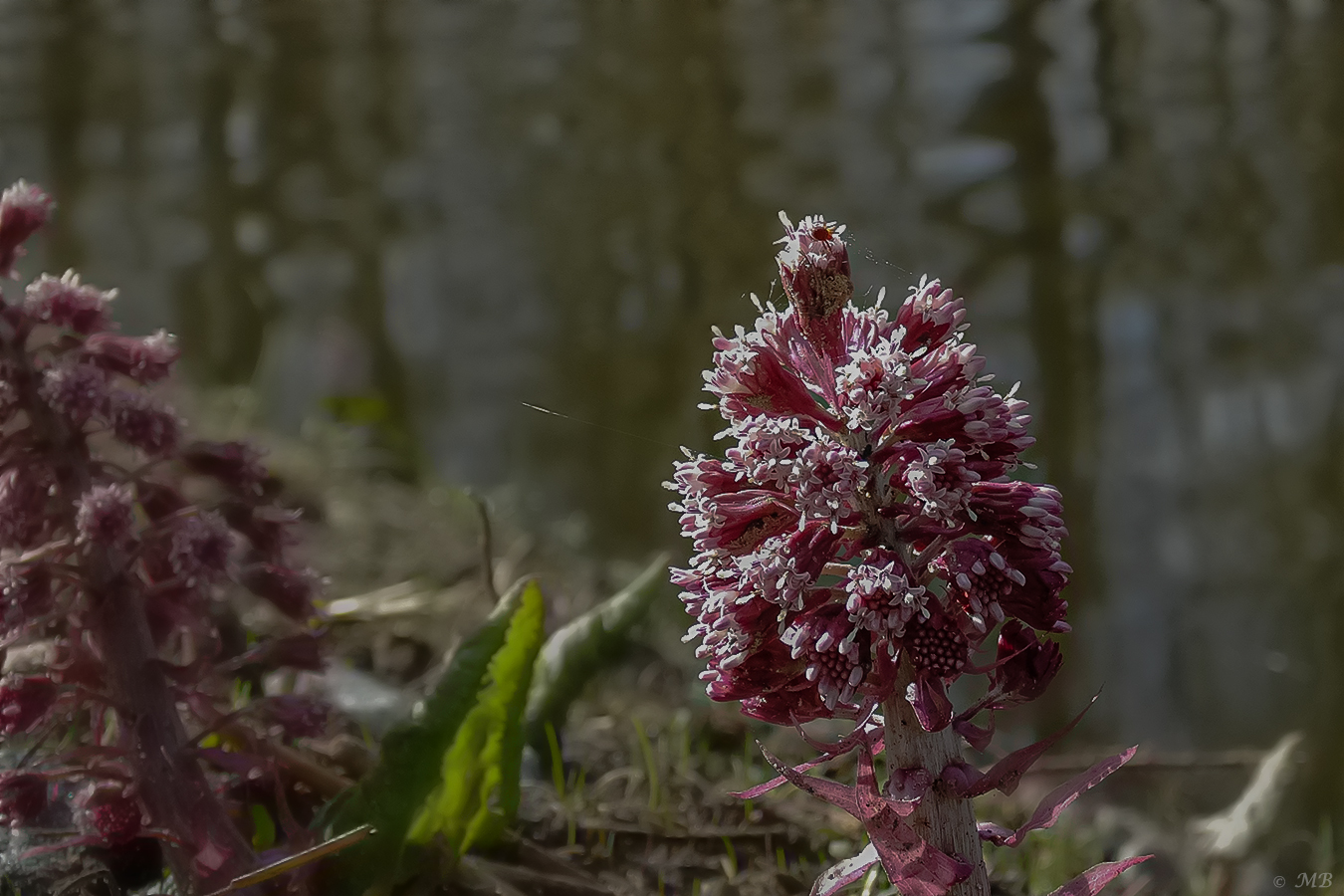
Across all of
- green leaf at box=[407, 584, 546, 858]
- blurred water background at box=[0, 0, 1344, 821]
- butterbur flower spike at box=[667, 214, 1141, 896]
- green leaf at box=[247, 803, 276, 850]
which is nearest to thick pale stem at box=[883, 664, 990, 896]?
butterbur flower spike at box=[667, 214, 1141, 896]

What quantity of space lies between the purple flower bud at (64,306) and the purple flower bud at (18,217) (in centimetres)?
4

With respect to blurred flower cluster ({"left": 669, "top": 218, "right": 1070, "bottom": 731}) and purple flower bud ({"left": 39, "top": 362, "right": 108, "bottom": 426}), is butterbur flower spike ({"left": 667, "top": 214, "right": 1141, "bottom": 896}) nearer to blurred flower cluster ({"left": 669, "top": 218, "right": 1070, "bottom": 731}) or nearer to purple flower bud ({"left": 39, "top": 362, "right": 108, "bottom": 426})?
blurred flower cluster ({"left": 669, "top": 218, "right": 1070, "bottom": 731})

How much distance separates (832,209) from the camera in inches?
55.9

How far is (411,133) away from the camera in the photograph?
67.0 inches

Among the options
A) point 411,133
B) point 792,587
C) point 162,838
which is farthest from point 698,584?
point 411,133

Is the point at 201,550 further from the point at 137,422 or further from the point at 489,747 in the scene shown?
the point at 489,747

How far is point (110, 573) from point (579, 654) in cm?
42

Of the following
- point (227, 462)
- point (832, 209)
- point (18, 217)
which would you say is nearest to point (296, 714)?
point (227, 462)

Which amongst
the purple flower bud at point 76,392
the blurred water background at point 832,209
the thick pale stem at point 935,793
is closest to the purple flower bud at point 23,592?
the purple flower bud at point 76,392

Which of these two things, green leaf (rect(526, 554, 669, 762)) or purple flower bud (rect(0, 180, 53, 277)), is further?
green leaf (rect(526, 554, 669, 762))

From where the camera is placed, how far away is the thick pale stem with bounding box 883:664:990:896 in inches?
19.8

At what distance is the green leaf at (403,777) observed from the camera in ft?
2.50

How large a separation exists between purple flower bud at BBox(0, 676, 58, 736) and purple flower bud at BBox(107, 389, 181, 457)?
171 millimetres

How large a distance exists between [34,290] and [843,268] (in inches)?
23.1
